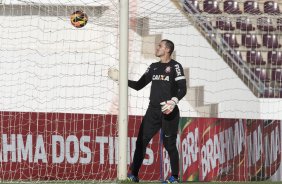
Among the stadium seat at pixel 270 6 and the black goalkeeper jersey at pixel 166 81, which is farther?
the stadium seat at pixel 270 6

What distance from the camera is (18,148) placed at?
33.7 ft

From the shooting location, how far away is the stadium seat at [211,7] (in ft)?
55.4

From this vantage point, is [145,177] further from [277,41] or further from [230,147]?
[277,41]

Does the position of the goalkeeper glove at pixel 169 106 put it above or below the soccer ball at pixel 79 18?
below

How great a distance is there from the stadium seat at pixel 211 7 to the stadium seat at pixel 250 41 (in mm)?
871

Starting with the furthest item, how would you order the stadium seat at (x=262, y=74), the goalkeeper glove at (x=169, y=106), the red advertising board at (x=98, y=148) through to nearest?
the stadium seat at (x=262, y=74), the red advertising board at (x=98, y=148), the goalkeeper glove at (x=169, y=106)

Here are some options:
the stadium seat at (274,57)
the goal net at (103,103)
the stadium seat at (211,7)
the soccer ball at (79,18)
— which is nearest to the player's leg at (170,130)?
the goal net at (103,103)

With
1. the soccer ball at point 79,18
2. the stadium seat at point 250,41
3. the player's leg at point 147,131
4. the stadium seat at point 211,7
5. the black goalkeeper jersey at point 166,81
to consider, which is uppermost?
the stadium seat at point 211,7

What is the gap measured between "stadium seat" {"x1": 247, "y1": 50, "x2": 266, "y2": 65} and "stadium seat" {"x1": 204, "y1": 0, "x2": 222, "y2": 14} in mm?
1192

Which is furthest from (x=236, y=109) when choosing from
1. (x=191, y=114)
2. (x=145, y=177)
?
(x=145, y=177)

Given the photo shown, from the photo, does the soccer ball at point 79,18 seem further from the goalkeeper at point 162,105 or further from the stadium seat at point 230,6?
the stadium seat at point 230,6

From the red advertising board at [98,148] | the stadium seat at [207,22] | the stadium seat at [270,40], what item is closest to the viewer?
the red advertising board at [98,148]

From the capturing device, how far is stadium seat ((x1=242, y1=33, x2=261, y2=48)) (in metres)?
17.0

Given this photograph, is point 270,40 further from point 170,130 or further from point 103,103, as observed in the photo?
point 170,130
